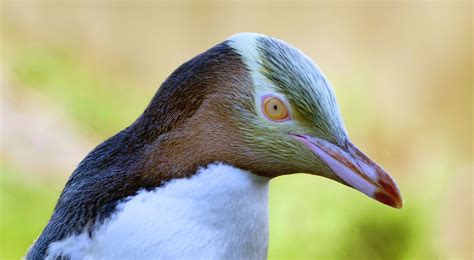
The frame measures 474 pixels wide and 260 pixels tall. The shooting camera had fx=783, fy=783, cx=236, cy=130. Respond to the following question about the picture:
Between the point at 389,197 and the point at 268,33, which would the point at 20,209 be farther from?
the point at 389,197

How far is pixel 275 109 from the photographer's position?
2.68 ft

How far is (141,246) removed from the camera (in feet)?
A: 2.75

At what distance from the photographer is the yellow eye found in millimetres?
816

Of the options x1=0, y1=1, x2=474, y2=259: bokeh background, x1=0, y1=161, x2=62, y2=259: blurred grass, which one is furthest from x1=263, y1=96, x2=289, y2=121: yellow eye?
x1=0, y1=1, x2=474, y2=259: bokeh background

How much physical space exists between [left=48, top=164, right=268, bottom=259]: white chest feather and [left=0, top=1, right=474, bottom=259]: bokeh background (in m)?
1.84

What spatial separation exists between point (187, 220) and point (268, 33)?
2629 mm

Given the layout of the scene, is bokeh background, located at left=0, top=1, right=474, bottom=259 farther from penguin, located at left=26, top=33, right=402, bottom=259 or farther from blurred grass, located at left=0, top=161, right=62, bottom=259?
penguin, located at left=26, top=33, right=402, bottom=259

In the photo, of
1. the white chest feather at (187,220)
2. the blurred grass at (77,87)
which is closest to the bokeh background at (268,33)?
the blurred grass at (77,87)

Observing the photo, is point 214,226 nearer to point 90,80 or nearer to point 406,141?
point 406,141

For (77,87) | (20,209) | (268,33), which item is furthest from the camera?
(77,87)

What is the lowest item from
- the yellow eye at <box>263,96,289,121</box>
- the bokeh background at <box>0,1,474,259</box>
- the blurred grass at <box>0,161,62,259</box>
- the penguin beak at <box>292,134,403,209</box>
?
the penguin beak at <box>292,134,403,209</box>

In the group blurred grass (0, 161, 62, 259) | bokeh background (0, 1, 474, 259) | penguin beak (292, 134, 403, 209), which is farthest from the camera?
bokeh background (0, 1, 474, 259)

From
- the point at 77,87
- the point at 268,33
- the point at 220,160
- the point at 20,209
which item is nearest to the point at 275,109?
the point at 220,160

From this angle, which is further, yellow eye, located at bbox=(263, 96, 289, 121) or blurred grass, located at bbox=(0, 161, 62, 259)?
blurred grass, located at bbox=(0, 161, 62, 259)
